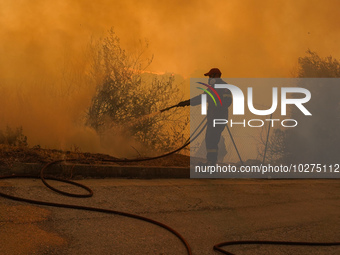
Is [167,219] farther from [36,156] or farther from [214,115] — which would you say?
[214,115]

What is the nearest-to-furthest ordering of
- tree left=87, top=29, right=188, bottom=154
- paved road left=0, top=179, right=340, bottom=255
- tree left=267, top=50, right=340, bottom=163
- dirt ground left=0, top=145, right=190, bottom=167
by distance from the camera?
1. paved road left=0, top=179, right=340, bottom=255
2. dirt ground left=0, top=145, right=190, bottom=167
3. tree left=87, top=29, right=188, bottom=154
4. tree left=267, top=50, right=340, bottom=163

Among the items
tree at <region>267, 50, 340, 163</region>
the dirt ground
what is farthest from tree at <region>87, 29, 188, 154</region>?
tree at <region>267, 50, 340, 163</region>

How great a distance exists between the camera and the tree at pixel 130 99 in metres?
9.73

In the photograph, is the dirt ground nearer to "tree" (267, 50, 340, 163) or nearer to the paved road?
the paved road

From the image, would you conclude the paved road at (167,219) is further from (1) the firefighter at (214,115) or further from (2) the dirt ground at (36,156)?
(1) the firefighter at (214,115)

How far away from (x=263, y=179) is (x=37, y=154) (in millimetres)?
4598

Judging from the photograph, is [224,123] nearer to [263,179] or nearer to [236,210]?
[263,179]

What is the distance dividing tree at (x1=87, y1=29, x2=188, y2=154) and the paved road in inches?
140

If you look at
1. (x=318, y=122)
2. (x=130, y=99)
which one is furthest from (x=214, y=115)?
(x=318, y=122)

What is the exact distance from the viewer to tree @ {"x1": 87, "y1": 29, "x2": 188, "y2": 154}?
31.9 feet

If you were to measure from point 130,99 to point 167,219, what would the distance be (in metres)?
5.78

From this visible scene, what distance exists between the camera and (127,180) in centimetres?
625

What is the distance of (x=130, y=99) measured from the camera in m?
9.81

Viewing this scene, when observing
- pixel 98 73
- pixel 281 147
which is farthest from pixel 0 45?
pixel 281 147
